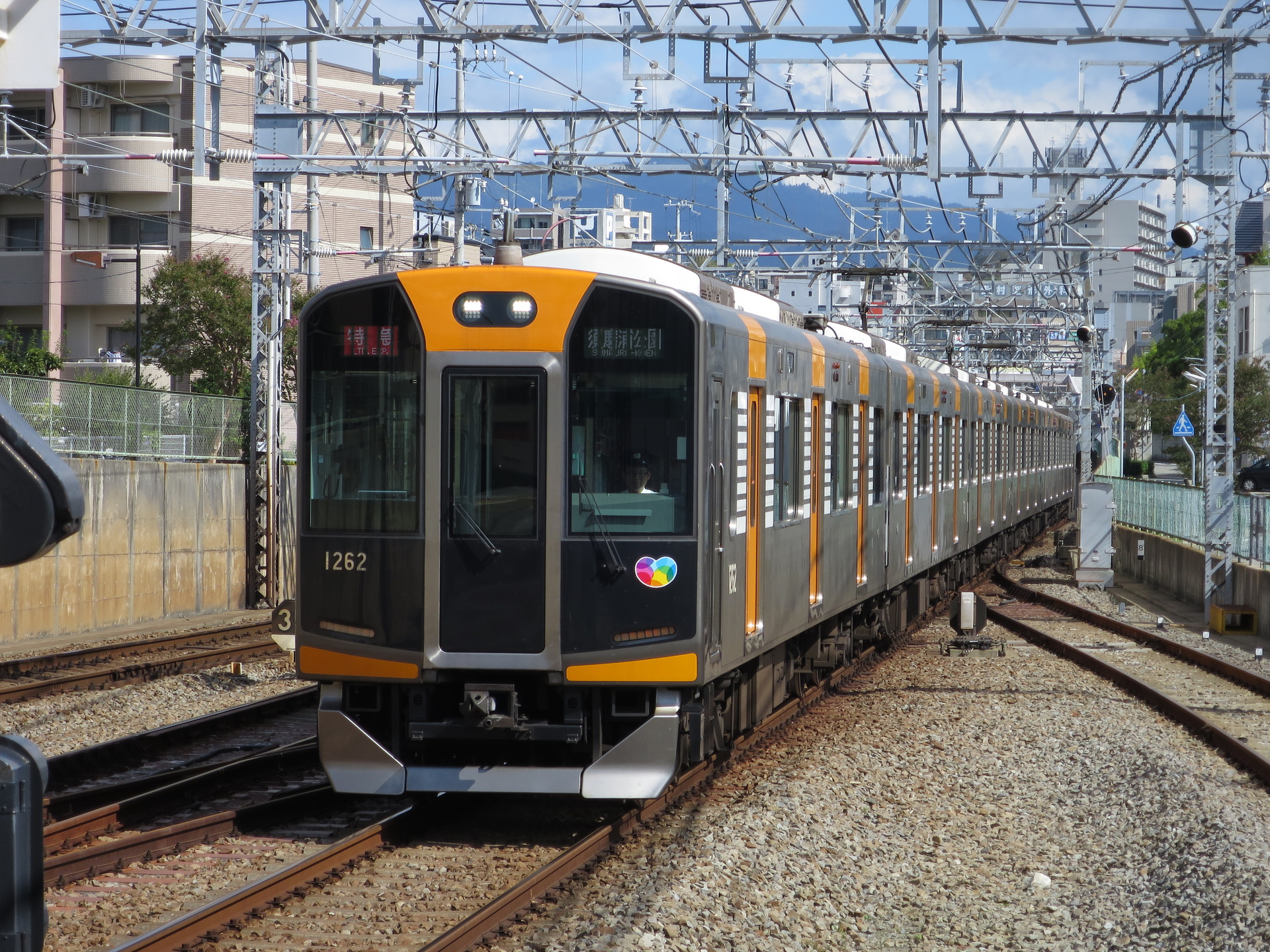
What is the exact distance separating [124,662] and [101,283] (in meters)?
29.7

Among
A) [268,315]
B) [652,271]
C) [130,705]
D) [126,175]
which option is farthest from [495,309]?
[126,175]

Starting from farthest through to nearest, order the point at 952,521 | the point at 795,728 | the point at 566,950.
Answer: the point at 952,521 < the point at 795,728 < the point at 566,950

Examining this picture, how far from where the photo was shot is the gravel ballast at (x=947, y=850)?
5.56 metres

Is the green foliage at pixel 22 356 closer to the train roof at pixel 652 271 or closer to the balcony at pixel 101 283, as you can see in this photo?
the balcony at pixel 101 283

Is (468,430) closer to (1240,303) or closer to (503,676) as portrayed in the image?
(503,676)

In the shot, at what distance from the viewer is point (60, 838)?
660 cm

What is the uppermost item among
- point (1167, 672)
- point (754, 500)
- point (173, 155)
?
point (173, 155)

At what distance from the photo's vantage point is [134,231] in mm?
41750

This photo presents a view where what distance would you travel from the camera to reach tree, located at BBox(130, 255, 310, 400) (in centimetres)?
3512

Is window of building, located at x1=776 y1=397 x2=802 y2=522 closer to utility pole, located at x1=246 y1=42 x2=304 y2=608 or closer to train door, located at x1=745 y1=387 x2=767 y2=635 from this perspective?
train door, located at x1=745 y1=387 x2=767 y2=635

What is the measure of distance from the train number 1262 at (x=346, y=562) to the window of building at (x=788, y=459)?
266 centimetres

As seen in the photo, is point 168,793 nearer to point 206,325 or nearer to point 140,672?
point 140,672

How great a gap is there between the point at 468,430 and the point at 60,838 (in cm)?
254

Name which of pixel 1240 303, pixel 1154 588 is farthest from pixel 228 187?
pixel 1240 303
